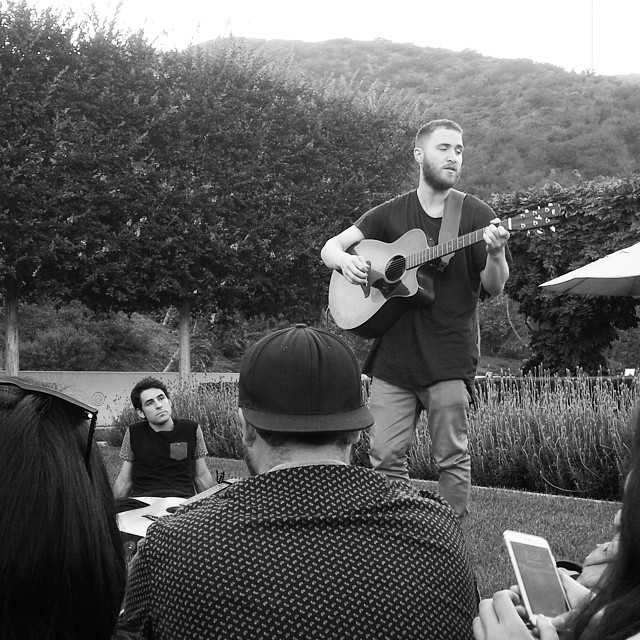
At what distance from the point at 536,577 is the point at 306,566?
1.66 ft

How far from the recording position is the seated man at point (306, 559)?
175 centimetres

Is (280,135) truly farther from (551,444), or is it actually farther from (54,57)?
(551,444)

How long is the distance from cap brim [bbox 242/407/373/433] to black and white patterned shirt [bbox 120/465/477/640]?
0.14 metres

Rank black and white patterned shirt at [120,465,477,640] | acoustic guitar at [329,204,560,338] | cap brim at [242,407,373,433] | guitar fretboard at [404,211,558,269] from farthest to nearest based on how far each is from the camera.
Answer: acoustic guitar at [329,204,560,338]
guitar fretboard at [404,211,558,269]
cap brim at [242,407,373,433]
black and white patterned shirt at [120,465,477,640]

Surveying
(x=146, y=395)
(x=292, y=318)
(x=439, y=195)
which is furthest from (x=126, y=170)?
(x=439, y=195)

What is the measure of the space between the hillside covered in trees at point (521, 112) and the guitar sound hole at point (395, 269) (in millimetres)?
22600

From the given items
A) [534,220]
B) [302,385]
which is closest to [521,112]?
[534,220]

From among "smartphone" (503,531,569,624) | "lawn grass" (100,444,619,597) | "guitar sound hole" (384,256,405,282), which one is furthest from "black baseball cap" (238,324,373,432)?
"guitar sound hole" (384,256,405,282)

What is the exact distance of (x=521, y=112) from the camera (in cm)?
4578

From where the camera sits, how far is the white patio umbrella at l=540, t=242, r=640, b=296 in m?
9.27

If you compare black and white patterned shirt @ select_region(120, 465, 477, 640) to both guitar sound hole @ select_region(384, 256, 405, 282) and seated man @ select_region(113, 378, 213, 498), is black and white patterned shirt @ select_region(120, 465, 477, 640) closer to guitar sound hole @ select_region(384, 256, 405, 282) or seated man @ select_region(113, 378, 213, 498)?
guitar sound hole @ select_region(384, 256, 405, 282)

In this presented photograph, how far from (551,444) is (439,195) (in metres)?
3.50

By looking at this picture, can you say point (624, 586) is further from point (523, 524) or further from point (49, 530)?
point (523, 524)

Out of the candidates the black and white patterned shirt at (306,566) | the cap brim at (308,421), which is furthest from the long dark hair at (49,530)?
the cap brim at (308,421)
